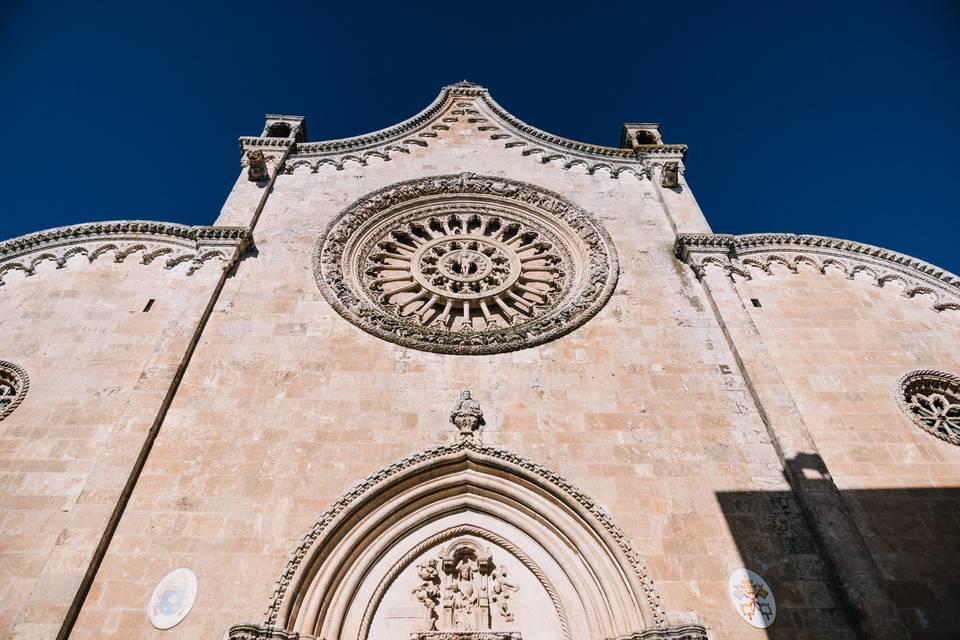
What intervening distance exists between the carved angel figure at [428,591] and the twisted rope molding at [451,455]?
1218mm

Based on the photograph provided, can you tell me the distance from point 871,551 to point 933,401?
330cm

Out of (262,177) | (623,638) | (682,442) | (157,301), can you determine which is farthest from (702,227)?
(157,301)

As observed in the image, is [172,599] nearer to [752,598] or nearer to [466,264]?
[752,598]

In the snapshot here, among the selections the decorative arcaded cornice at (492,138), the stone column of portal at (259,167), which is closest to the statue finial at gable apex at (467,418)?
the stone column of portal at (259,167)

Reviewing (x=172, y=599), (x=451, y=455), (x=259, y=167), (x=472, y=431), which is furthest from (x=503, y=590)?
(x=259, y=167)

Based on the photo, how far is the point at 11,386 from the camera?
9.49 metres

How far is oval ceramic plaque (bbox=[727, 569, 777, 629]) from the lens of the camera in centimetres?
704

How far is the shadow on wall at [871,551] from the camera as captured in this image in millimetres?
7117

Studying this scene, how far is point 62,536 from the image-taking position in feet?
24.1

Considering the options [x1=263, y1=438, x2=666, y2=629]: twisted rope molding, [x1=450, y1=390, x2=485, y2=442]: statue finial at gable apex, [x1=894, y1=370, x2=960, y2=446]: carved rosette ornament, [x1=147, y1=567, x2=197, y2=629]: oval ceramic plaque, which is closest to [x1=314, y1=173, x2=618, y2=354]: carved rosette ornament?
[x1=450, y1=390, x2=485, y2=442]: statue finial at gable apex

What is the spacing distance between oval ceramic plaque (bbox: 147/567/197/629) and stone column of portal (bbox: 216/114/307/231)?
706cm

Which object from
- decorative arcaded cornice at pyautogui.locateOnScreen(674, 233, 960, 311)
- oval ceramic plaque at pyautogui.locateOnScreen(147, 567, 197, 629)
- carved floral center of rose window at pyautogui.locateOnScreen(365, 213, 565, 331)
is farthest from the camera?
carved floral center of rose window at pyautogui.locateOnScreen(365, 213, 565, 331)

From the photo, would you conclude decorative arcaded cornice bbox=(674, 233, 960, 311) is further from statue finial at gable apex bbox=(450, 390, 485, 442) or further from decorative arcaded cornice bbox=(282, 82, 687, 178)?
statue finial at gable apex bbox=(450, 390, 485, 442)

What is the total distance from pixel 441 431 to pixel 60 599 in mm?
4848
